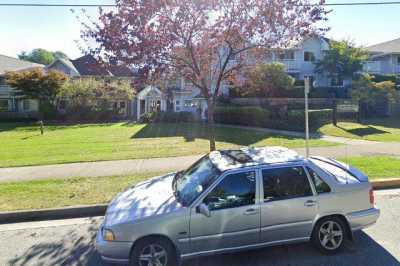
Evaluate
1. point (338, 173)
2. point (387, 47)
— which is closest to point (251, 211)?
point (338, 173)

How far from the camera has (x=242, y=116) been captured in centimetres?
2445

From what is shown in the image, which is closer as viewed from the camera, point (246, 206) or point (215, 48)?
point (246, 206)

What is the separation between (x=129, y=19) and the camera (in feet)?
24.6

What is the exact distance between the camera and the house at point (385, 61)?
129 feet

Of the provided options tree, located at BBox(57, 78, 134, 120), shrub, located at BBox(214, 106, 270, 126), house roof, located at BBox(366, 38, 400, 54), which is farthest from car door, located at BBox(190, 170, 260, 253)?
house roof, located at BBox(366, 38, 400, 54)

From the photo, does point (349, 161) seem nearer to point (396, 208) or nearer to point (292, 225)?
point (396, 208)

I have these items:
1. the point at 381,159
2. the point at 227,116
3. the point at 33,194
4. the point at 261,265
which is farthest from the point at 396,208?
the point at 227,116

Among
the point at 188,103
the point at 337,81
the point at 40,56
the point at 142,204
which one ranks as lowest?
the point at 142,204

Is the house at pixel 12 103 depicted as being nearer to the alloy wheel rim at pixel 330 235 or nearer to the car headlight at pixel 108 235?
the car headlight at pixel 108 235

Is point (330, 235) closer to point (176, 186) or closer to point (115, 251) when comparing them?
point (176, 186)

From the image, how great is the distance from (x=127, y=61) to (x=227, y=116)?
18.9m

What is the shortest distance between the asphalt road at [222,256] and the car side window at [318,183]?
0.92 meters

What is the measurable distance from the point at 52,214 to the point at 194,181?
3604mm

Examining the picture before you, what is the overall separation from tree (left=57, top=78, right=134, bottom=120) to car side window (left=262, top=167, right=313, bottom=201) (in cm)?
3146
